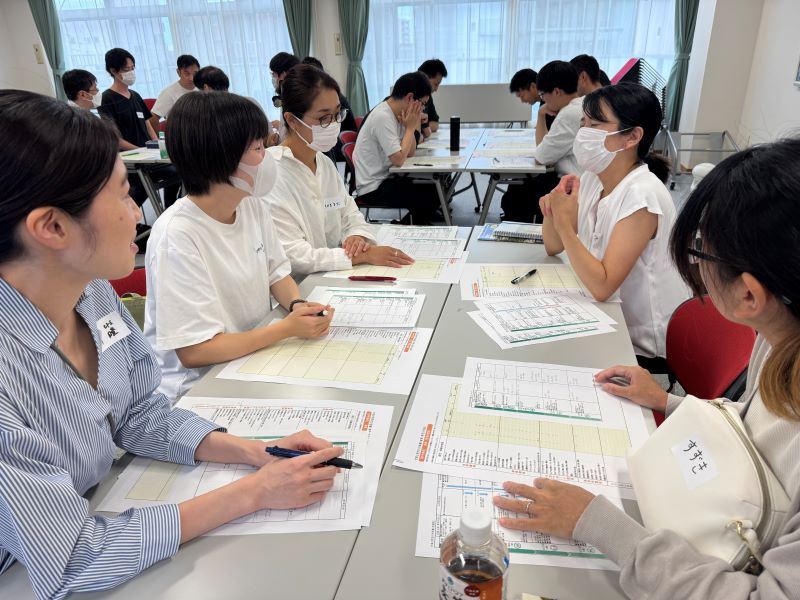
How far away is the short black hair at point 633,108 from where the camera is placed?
1812 millimetres

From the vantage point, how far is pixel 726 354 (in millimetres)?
1360

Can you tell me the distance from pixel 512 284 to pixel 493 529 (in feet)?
3.55

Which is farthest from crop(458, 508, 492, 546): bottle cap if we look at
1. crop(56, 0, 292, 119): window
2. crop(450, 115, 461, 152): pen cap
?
crop(56, 0, 292, 119): window

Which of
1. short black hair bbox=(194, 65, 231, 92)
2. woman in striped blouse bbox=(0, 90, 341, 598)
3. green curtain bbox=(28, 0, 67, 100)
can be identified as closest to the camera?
woman in striped blouse bbox=(0, 90, 341, 598)

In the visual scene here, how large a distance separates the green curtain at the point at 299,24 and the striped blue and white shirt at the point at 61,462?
7036 millimetres

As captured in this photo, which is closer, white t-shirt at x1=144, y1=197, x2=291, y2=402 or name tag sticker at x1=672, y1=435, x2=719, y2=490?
name tag sticker at x1=672, y1=435, x2=719, y2=490

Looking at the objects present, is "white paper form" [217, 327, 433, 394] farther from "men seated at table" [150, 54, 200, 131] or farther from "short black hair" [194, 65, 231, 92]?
"men seated at table" [150, 54, 200, 131]

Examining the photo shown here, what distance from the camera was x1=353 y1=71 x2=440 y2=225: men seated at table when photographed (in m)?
3.90

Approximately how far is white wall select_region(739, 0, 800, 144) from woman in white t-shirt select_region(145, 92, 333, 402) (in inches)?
172

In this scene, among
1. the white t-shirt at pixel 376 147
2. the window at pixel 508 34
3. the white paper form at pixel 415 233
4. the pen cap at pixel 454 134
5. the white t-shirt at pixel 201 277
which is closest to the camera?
the white t-shirt at pixel 201 277

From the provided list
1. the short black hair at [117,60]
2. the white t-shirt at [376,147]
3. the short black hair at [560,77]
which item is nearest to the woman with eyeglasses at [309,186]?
the white t-shirt at [376,147]

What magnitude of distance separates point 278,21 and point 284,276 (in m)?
6.82

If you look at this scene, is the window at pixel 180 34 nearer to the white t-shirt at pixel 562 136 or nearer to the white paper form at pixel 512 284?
the white t-shirt at pixel 562 136

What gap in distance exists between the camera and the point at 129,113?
17.6 ft
